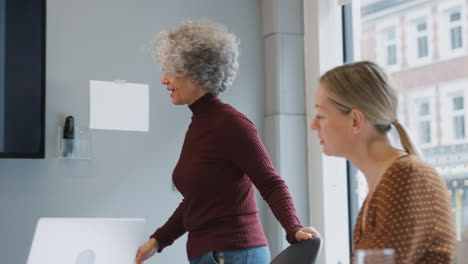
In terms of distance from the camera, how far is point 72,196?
347cm

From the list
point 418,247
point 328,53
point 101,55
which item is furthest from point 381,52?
point 418,247

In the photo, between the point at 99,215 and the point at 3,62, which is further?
the point at 99,215

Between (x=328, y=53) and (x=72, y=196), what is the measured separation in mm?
1575

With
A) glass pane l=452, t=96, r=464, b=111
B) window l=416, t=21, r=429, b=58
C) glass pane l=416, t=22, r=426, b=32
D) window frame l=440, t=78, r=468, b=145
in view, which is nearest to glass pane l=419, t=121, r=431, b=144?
window frame l=440, t=78, r=468, b=145

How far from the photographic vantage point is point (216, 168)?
2383mm

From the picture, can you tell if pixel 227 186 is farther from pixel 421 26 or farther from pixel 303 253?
pixel 421 26

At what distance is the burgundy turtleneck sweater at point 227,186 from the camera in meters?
2.33

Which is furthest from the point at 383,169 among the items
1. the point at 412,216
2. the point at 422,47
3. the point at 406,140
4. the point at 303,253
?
the point at 422,47

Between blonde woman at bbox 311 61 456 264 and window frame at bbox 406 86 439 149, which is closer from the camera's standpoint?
blonde woman at bbox 311 61 456 264

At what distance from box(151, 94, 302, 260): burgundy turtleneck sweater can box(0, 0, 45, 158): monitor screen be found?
1.11 meters

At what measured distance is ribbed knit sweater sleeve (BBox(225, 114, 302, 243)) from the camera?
2.28 m

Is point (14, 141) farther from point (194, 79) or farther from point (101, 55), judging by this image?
point (194, 79)

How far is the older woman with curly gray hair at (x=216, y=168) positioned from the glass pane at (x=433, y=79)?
3.29ft

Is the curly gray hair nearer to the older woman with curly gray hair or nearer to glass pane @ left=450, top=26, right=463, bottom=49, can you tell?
the older woman with curly gray hair
